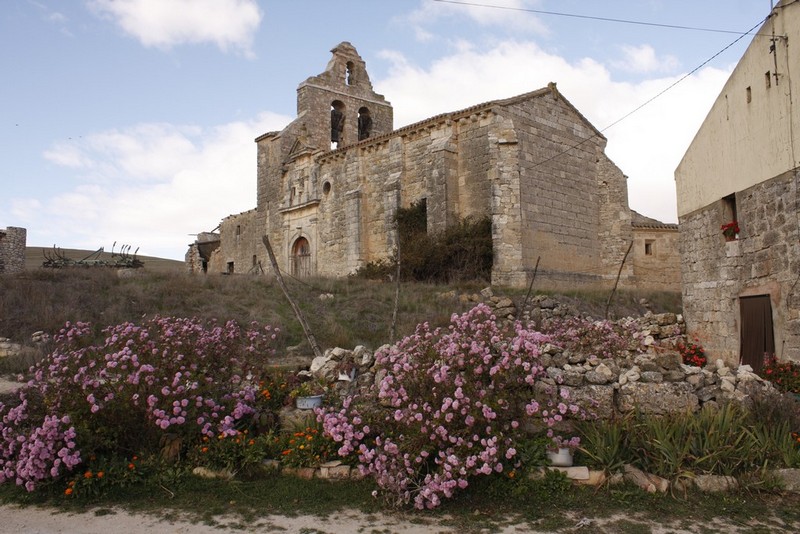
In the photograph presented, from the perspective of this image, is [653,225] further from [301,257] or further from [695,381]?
[695,381]

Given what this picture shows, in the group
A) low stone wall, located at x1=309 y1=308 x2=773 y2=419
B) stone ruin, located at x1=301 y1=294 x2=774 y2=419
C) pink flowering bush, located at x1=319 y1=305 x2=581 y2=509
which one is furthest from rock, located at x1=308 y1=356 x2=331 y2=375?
pink flowering bush, located at x1=319 y1=305 x2=581 y2=509

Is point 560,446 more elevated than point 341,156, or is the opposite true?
point 341,156

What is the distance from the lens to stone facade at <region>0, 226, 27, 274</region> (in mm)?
32031

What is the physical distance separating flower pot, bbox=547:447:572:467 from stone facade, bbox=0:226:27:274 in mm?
34256

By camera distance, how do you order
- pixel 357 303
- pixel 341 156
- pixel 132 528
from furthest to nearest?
1. pixel 341 156
2. pixel 357 303
3. pixel 132 528

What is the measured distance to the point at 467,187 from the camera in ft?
70.2

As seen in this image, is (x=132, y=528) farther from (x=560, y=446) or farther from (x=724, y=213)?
(x=724, y=213)

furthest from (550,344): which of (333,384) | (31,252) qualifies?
(31,252)

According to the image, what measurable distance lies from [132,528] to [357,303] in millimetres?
12228

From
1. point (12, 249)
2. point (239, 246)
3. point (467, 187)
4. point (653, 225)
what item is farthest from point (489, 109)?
point (12, 249)

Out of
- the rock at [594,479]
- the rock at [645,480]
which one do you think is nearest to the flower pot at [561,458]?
the rock at [594,479]

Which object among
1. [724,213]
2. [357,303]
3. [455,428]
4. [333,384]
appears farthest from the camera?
[357,303]

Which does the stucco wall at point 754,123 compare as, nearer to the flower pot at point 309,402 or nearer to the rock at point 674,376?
the rock at point 674,376

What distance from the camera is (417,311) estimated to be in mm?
15992
